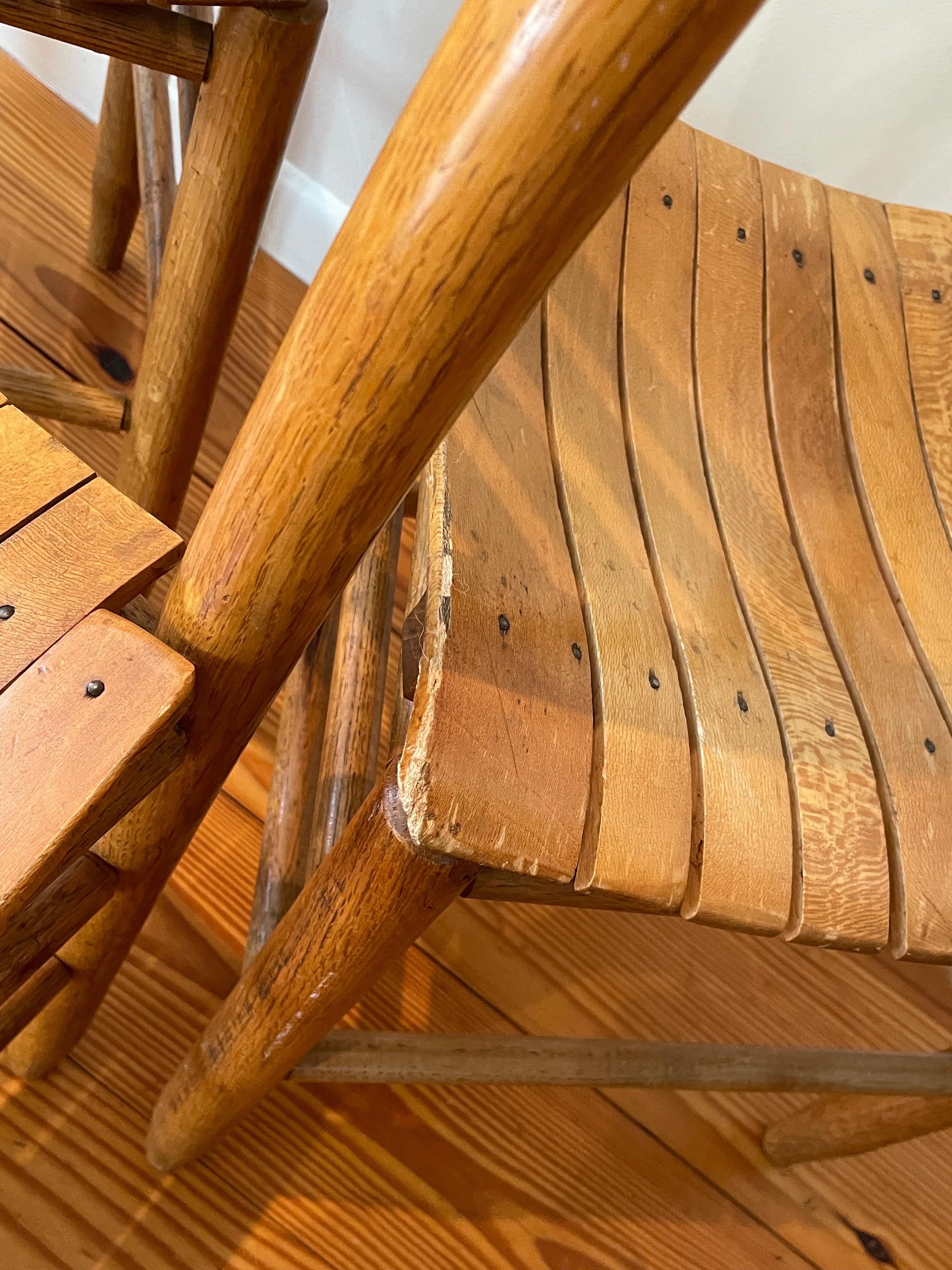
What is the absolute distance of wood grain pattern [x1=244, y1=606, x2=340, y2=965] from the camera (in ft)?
2.14

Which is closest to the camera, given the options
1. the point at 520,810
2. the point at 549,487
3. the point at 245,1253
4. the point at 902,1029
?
the point at 520,810

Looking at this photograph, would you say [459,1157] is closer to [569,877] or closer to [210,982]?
[210,982]

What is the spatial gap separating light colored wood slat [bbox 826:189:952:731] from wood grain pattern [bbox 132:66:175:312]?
48 centimetres

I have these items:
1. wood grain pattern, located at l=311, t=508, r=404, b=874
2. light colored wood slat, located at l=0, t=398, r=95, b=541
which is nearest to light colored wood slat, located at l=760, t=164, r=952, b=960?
wood grain pattern, located at l=311, t=508, r=404, b=874

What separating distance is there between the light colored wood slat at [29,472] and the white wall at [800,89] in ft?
2.41

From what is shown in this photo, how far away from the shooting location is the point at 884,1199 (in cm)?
90

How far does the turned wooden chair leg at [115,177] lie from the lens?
89 cm

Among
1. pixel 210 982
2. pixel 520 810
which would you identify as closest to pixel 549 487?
pixel 520 810

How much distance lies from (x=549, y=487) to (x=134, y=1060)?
1.83ft

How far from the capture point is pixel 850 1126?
80cm

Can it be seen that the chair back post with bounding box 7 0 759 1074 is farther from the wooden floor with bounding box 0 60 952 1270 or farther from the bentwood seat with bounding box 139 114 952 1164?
the wooden floor with bounding box 0 60 952 1270

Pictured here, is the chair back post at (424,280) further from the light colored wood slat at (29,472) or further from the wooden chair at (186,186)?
the wooden chair at (186,186)

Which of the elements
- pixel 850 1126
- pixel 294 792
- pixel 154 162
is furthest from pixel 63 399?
pixel 850 1126

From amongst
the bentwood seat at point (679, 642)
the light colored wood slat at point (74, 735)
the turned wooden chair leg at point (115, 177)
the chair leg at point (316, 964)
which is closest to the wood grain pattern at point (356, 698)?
the bentwood seat at point (679, 642)
